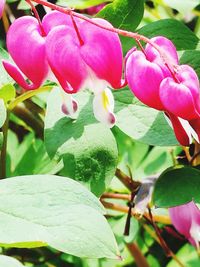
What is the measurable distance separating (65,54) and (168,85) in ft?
0.50

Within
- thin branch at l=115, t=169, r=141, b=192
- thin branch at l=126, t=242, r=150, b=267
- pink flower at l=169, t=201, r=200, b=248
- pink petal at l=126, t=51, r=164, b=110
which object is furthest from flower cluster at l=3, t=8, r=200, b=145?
thin branch at l=126, t=242, r=150, b=267

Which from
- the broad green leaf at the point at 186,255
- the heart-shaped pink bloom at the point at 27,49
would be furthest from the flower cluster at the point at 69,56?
the broad green leaf at the point at 186,255

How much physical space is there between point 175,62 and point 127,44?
0.19m

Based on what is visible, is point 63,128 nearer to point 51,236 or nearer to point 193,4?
point 51,236

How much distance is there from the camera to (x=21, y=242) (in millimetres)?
680

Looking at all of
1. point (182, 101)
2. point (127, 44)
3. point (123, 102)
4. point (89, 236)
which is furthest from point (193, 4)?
point (89, 236)

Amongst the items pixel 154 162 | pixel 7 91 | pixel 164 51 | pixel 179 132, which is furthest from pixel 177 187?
pixel 154 162

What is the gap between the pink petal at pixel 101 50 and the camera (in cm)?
85

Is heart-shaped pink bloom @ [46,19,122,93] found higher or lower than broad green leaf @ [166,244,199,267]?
higher

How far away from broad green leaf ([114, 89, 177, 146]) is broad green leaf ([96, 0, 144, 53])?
128mm

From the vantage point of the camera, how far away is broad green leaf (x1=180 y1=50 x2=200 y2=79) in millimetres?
959

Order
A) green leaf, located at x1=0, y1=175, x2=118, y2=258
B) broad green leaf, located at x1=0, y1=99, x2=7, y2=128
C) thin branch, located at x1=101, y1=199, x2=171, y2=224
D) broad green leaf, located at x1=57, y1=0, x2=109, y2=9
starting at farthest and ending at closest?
thin branch, located at x1=101, y1=199, x2=171, y2=224
broad green leaf, located at x1=57, y1=0, x2=109, y2=9
broad green leaf, located at x1=0, y1=99, x2=7, y2=128
green leaf, located at x1=0, y1=175, x2=118, y2=258

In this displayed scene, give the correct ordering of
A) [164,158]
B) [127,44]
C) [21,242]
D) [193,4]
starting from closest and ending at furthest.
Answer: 1. [21,242]
2. [127,44]
3. [193,4]
4. [164,158]

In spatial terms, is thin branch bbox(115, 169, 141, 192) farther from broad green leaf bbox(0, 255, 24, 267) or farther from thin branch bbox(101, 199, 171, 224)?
broad green leaf bbox(0, 255, 24, 267)
